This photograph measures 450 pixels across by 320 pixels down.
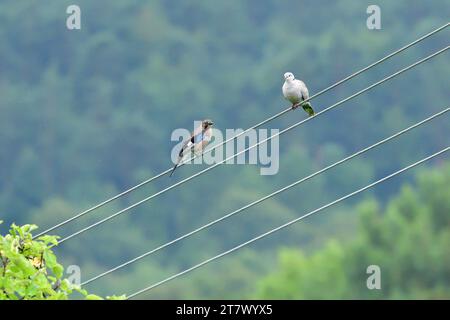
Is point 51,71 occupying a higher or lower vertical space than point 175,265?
higher

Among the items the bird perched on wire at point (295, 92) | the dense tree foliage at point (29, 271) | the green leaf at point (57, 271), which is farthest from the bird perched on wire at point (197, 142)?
the green leaf at point (57, 271)

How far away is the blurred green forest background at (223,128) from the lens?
8181cm

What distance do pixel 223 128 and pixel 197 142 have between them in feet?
287

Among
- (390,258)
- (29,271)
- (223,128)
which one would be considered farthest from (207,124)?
(223,128)

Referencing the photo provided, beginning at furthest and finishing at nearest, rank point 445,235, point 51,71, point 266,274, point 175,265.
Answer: point 51,71, point 175,265, point 266,274, point 445,235

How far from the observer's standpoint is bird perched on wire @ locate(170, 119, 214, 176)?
2170 centimetres

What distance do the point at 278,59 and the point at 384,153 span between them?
16.6m

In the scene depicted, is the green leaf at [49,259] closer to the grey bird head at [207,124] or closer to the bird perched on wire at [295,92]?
the bird perched on wire at [295,92]

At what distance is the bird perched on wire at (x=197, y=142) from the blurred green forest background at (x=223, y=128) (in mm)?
46684

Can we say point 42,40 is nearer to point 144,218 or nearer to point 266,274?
point 144,218

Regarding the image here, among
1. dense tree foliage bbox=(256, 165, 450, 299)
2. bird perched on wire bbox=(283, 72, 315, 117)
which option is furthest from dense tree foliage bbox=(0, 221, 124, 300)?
dense tree foliage bbox=(256, 165, 450, 299)

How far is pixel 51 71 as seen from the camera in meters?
124
